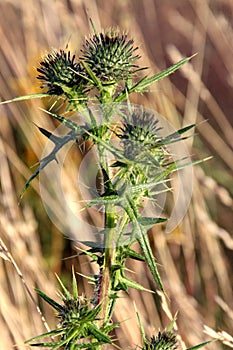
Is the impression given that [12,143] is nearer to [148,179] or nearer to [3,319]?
[3,319]

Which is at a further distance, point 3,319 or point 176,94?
point 176,94

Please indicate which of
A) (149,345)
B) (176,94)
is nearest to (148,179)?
(149,345)

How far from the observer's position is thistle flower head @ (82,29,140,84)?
1104 millimetres

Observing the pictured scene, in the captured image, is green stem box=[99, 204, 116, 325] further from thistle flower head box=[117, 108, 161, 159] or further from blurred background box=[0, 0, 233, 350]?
blurred background box=[0, 0, 233, 350]

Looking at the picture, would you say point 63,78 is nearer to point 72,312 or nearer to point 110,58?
point 110,58

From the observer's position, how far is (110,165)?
Result: 1.03 meters

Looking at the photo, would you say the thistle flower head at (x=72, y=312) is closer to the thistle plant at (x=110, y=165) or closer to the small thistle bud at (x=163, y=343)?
the thistle plant at (x=110, y=165)

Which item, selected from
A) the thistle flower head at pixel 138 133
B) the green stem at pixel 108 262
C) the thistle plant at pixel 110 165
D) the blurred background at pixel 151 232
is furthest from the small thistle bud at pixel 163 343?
the blurred background at pixel 151 232

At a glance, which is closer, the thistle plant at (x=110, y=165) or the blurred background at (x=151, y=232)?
the thistle plant at (x=110, y=165)

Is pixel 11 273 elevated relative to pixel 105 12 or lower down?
lower down

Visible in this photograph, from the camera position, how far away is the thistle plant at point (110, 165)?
991mm

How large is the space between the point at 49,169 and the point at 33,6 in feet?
2.34

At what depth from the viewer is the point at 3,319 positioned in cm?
210

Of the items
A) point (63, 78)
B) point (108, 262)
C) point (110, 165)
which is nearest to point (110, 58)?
point (63, 78)
